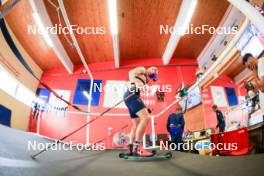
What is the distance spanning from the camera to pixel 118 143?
197 inches

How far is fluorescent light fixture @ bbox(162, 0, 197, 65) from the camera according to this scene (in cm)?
A: 374

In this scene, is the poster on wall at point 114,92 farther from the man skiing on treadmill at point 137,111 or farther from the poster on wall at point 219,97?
the man skiing on treadmill at point 137,111

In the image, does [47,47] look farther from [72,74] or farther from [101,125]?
[101,125]

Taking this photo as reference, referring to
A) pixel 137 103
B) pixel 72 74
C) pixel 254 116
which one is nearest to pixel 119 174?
pixel 137 103

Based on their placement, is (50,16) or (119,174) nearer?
(119,174)

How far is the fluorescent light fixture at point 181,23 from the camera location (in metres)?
3.74

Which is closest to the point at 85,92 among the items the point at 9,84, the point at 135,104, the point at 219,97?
the point at 135,104

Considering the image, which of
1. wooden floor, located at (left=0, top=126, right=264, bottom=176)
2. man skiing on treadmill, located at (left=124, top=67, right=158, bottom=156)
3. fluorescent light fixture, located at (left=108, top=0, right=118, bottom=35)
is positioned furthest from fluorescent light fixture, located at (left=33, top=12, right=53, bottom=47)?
wooden floor, located at (left=0, top=126, right=264, bottom=176)

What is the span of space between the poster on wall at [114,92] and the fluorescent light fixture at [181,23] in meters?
1.85

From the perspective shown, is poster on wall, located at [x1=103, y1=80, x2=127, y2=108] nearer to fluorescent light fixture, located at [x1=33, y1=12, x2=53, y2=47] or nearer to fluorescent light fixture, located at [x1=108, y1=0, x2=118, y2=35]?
fluorescent light fixture, located at [x1=108, y1=0, x2=118, y2=35]

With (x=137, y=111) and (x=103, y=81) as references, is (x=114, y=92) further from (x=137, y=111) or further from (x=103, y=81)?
(x=137, y=111)

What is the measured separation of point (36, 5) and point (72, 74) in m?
2.34

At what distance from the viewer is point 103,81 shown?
565 centimetres

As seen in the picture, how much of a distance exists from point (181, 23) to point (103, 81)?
9.83 feet
